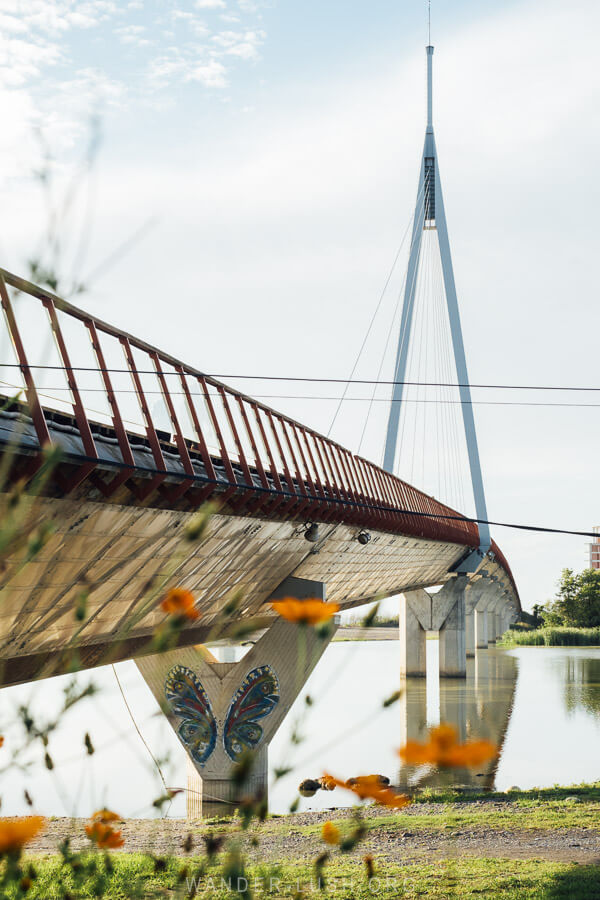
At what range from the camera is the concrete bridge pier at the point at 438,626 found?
50.5 meters

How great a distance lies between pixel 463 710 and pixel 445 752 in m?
36.9

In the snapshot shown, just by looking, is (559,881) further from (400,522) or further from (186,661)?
(400,522)

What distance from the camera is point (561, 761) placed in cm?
2491

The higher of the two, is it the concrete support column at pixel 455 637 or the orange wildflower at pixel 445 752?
the concrete support column at pixel 455 637

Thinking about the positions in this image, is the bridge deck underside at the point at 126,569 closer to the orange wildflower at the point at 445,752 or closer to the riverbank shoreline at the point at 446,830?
the orange wildflower at the point at 445,752

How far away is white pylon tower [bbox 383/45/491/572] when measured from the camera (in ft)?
130

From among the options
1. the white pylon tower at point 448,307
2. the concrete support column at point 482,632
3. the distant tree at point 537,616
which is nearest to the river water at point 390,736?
the white pylon tower at point 448,307

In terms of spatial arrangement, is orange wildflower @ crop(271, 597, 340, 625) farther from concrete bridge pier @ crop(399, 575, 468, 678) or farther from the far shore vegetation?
the far shore vegetation

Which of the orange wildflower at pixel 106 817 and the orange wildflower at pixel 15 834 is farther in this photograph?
the orange wildflower at pixel 106 817

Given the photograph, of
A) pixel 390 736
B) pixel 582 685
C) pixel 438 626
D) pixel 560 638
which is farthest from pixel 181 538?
pixel 560 638

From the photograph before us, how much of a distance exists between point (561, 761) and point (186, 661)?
1088cm

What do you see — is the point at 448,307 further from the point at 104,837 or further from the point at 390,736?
the point at 104,837

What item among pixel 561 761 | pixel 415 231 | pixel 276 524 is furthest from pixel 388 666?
pixel 276 524

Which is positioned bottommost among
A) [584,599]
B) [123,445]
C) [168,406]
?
[123,445]
